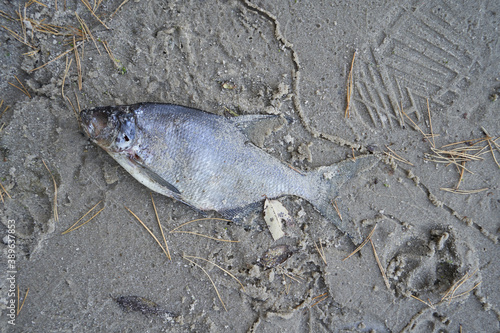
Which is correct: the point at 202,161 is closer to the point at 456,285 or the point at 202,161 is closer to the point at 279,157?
the point at 279,157

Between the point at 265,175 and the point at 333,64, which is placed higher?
the point at 333,64

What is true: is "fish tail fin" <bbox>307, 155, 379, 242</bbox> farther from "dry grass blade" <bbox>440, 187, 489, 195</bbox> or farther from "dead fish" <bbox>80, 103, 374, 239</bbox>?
"dry grass blade" <bbox>440, 187, 489, 195</bbox>

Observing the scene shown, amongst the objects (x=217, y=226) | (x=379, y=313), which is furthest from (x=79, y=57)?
Answer: (x=379, y=313)

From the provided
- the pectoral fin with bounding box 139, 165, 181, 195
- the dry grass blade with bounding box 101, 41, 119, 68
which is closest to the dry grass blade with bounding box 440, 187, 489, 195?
the pectoral fin with bounding box 139, 165, 181, 195

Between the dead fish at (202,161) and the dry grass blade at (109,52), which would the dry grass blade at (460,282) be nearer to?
the dead fish at (202,161)

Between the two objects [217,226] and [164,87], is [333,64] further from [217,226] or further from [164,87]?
[217,226]

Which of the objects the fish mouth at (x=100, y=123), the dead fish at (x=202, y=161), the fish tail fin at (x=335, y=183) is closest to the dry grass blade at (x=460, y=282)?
the fish tail fin at (x=335, y=183)

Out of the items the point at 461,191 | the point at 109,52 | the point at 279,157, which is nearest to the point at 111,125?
the point at 109,52
